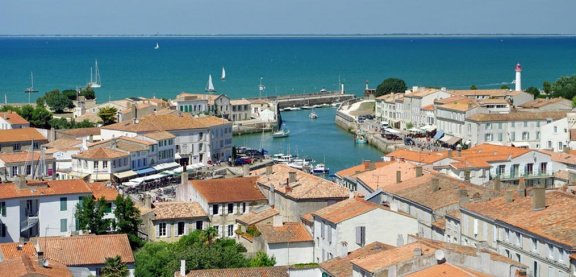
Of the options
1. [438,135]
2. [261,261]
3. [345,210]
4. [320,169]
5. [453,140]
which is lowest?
[261,261]

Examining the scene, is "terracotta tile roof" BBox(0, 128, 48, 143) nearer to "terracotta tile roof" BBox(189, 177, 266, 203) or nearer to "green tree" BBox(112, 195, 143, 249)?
"terracotta tile roof" BBox(189, 177, 266, 203)

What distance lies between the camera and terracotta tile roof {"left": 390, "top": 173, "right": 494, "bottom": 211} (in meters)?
28.3

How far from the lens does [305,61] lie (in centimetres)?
19525

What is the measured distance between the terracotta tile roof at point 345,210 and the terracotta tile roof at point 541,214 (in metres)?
2.50

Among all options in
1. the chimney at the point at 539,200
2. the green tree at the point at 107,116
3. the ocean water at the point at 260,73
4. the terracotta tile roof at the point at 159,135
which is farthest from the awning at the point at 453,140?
the ocean water at the point at 260,73

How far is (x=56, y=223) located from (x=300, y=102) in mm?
66643

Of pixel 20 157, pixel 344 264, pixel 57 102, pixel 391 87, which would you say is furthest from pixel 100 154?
pixel 391 87

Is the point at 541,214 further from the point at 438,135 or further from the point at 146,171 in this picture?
the point at 438,135

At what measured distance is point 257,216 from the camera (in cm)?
3114

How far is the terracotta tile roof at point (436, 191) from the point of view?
92.7ft

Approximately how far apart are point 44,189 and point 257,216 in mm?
6348

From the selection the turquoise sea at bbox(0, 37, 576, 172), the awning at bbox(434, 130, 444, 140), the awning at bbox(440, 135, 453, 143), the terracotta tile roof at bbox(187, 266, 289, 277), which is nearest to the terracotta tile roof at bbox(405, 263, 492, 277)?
the terracotta tile roof at bbox(187, 266, 289, 277)

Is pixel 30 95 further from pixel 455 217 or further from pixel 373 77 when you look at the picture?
pixel 455 217

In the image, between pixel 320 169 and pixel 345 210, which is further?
pixel 320 169
